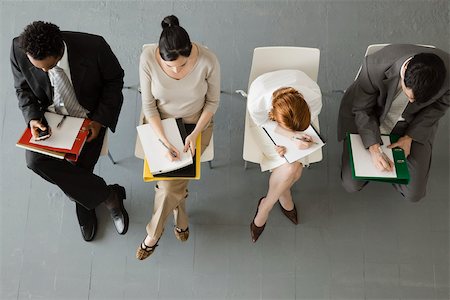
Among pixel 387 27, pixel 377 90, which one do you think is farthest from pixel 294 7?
pixel 377 90

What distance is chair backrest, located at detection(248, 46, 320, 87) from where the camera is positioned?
2.59 metres

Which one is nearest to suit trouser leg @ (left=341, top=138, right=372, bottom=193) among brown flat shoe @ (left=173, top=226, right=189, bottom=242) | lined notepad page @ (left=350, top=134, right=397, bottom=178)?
lined notepad page @ (left=350, top=134, right=397, bottom=178)

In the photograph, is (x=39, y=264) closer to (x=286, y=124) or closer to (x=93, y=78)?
(x=93, y=78)

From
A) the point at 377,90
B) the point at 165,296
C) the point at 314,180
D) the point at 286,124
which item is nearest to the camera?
the point at 286,124

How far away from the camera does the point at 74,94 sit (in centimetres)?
257

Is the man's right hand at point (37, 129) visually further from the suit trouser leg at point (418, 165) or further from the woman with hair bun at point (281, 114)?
the suit trouser leg at point (418, 165)

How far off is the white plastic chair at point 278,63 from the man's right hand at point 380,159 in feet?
1.09

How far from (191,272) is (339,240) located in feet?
3.54

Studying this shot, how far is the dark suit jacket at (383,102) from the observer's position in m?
2.37

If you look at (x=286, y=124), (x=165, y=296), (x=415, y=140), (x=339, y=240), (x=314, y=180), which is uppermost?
(x=286, y=124)

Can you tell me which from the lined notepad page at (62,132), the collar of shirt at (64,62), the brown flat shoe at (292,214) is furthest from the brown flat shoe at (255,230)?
the collar of shirt at (64,62)

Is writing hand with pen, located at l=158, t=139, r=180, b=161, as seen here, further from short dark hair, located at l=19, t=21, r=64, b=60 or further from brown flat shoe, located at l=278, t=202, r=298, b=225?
brown flat shoe, located at l=278, t=202, r=298, b=225

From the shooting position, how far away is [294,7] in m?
3.57

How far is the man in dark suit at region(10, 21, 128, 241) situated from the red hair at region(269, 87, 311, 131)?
41.2 inches
